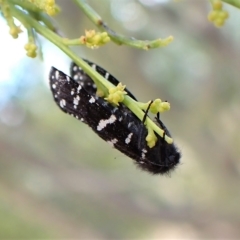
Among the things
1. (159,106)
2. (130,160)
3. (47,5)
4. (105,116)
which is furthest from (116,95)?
(130,160)

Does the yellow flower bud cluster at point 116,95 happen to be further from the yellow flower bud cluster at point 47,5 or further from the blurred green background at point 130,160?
the blurred green background at point 130,160

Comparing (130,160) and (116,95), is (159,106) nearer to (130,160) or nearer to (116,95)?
(116,95)

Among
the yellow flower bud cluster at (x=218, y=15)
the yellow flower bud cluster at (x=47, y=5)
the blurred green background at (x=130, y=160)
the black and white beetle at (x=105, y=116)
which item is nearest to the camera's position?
the yellow flower bud cluster at (x=47, y=5)

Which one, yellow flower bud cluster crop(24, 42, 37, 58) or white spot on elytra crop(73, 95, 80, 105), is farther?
white spot on elytra crop(73, 95, 80, 105)

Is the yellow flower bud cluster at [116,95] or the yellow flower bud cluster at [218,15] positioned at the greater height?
the yellow flower bud cluster at [218,15]

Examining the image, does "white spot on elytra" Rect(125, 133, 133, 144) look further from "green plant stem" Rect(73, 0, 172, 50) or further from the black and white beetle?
"green plant stem" Rect(73, 0, 172, 50)

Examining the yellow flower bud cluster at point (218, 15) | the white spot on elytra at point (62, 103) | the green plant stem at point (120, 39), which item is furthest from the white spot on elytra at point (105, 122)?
the yellow flower bud cluster at point (218, 15)

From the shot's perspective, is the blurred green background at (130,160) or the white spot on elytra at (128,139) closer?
the white spot on elytra at (128,139)

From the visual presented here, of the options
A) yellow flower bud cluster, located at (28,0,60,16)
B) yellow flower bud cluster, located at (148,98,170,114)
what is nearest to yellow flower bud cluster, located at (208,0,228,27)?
yellow flower bud cluster, located at (148,98,170,114)

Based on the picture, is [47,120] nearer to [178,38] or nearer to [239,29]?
[178,38]

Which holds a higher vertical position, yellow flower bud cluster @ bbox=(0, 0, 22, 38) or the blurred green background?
the blurred green background
